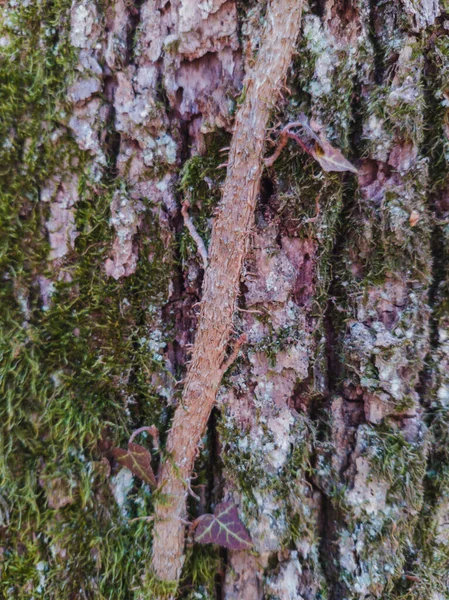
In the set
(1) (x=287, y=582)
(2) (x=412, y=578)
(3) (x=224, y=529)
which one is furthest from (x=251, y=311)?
(2) (x=412, y=578)

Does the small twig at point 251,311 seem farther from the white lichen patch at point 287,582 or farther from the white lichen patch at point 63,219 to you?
the white lichen patch at point 287,582

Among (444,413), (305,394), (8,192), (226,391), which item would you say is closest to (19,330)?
(8,192)

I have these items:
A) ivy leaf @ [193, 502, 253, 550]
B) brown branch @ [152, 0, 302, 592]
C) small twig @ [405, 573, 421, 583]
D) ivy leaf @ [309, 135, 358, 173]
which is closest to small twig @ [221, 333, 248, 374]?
brown branch @ [152, 0, 302, 592]

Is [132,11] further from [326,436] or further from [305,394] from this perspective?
[326,436]

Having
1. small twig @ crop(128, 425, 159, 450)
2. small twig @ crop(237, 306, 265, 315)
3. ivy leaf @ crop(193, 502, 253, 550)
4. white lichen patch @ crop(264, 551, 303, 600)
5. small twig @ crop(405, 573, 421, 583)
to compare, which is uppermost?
small twig @ crop(237, 306, 265, 315)

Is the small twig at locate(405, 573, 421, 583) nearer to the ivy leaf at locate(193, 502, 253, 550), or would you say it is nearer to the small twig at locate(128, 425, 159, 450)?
the ivy leaf at locate(193, 502, 253, 550)

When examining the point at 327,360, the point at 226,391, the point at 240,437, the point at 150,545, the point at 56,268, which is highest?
the point at 56,268
